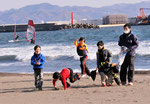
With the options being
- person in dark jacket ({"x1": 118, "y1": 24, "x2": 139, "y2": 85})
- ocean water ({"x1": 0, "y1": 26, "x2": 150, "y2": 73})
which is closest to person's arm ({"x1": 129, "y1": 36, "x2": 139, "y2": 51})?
person in dark jacket ({"x1": 118, "y1": 24, "x2": 139, "y2": 85})

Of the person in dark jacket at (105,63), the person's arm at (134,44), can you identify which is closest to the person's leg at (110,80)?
the person in dark jacket at (105,63)

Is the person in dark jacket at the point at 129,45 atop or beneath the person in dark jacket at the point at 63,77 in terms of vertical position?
atop

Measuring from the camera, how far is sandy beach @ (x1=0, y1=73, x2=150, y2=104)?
6.31 metres

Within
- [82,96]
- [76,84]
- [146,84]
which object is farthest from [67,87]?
[146,84]

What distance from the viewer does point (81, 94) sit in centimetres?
705

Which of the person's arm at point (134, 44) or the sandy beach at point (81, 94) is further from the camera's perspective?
the person's arm at point (134, 44)

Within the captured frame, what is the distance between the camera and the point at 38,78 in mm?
8062

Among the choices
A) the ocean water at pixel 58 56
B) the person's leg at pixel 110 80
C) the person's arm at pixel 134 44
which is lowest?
the ocean water at pixel 58 56

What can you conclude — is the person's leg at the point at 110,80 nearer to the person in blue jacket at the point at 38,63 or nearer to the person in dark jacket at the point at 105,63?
the person in dark jacket at the point at 105,63

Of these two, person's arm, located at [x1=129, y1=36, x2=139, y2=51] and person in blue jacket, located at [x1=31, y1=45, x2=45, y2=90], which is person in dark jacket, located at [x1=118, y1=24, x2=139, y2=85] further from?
person in blue jacket, located at [x1=31, y1=45, x2=45, y2=90]

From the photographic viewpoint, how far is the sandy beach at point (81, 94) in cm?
631

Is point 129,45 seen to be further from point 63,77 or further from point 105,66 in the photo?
point 63,77

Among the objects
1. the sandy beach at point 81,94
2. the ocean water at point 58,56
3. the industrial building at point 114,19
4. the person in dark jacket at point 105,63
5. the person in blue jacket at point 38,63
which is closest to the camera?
the sandy beach at point 81,94

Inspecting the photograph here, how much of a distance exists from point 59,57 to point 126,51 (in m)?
10.1
